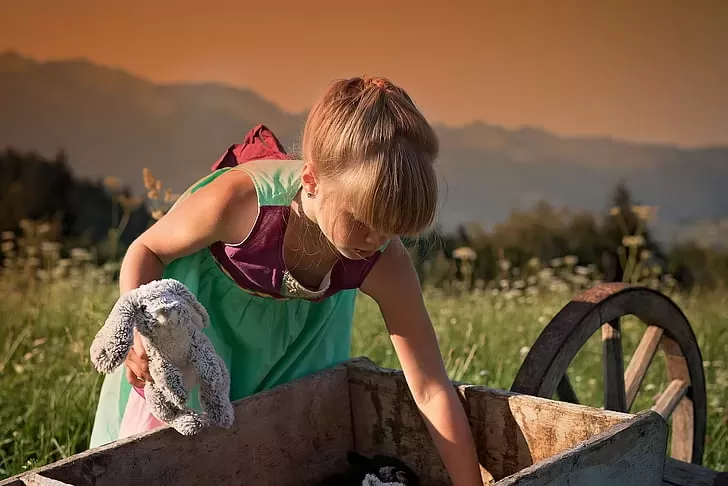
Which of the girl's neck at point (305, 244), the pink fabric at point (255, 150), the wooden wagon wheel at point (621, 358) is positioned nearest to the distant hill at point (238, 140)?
the pink fabric at point (255, 150)

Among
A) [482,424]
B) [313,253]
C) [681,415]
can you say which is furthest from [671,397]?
[313,253]

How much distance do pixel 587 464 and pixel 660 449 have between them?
214 millimetres

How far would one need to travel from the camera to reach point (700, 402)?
243 centimetres

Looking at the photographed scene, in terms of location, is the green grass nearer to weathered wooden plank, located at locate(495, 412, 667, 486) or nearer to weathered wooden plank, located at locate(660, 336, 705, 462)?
weathered wooden plank, located at locate(660, 336, 705, 462)

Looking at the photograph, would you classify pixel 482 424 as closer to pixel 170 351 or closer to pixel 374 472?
pixel 374 472

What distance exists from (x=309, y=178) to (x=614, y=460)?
72cm

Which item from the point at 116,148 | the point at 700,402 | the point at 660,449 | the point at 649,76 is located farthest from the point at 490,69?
the point at 660,449

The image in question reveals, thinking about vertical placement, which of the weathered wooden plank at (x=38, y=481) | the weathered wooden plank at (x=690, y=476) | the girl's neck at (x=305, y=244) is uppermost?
the girl's neck at (x=305, y=244)

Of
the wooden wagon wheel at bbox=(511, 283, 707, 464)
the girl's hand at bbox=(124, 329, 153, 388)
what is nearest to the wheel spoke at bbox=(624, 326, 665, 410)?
the wooden wagon wheel at bbox=(511, 283, 707, 464)

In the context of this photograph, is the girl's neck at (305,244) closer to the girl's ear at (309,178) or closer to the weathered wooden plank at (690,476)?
the girl's ear at (309,178)

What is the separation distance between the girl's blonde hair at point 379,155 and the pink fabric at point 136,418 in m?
0.62

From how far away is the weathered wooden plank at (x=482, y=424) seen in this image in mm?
1646

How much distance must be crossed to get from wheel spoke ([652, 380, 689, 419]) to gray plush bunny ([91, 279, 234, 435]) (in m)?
1.21

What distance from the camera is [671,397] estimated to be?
2.34m
